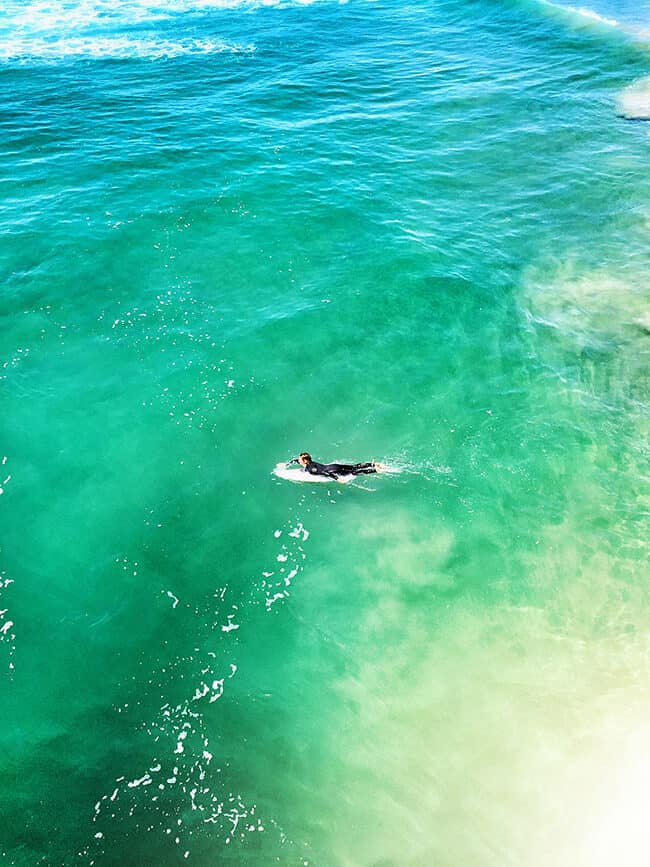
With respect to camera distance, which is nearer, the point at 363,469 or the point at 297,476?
the point at 363,469

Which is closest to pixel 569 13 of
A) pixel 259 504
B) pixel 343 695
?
pixel 259 504

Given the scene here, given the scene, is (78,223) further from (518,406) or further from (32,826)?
(32,826)

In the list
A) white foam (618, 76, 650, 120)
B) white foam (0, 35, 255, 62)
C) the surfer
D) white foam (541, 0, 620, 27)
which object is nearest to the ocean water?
the surfer

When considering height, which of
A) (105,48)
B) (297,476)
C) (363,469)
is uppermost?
(105,48)

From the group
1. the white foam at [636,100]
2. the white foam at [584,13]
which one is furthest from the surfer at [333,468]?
the white foam at [584,13]

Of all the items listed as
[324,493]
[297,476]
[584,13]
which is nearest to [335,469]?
[324,493]

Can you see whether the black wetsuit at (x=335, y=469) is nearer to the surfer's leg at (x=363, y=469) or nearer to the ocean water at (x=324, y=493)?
the surfer's leg at (x=363, y=469)

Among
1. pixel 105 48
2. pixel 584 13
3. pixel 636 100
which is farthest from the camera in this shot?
pixel 584 13

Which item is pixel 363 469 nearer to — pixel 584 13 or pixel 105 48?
pixel 105 48
